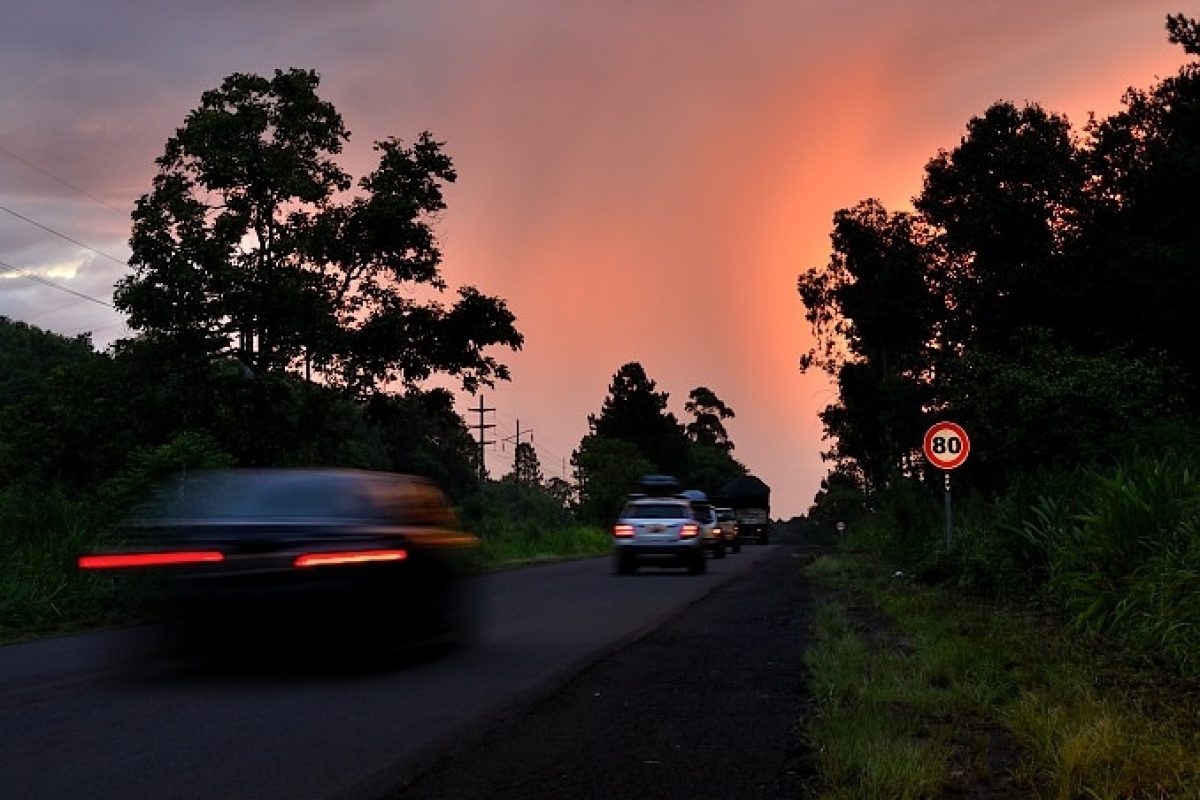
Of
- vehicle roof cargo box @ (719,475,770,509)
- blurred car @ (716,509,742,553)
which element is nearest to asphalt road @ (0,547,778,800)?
blurred car @ (716,509,742,553)

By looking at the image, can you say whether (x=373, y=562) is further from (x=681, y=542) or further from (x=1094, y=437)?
(x=1094, y=437)

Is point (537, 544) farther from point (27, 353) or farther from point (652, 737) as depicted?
point (27, 353)

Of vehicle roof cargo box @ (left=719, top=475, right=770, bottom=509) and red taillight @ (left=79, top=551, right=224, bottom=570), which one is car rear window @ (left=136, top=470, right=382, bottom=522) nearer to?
red taillight @ (left=79, top=551, right=224, bottom=570)

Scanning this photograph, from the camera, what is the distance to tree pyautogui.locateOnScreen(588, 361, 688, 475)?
11744 cm

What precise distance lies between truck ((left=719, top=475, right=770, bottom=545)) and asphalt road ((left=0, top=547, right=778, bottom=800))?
199 ft

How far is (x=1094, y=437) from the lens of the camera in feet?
88.0

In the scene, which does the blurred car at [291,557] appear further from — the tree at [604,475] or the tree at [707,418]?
the tree at [707,418]

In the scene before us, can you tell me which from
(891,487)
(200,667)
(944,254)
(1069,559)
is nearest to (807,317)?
(944,254)

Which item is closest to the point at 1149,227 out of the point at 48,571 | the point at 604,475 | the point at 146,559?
the point at 48,571

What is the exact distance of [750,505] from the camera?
7538 centimetres

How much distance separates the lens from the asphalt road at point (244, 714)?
238 inches

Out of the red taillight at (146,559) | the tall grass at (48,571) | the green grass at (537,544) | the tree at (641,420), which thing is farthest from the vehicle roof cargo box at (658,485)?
the tree at (641,420)

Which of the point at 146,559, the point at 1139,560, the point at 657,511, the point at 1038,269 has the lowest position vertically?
the point at 1139,560

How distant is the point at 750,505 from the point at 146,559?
222 ft
